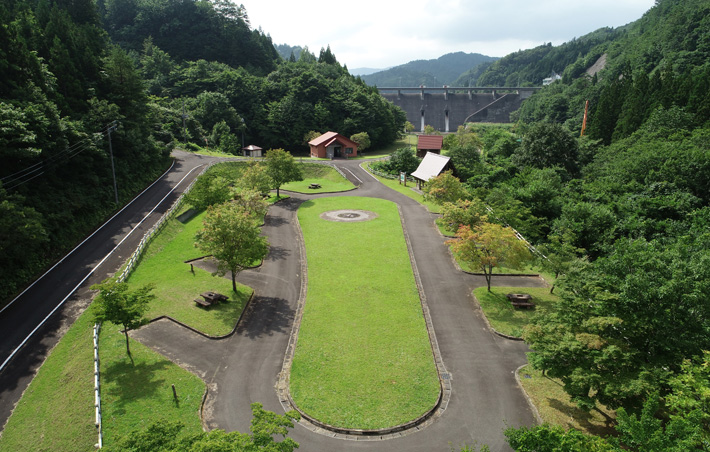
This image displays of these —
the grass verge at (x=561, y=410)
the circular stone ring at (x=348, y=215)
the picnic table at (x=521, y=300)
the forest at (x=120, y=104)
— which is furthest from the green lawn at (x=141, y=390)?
the circular stone ring at (x=348, y=215)

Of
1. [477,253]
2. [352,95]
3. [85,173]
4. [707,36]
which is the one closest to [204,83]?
[352,95]

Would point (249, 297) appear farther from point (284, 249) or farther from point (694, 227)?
point (694, 227)

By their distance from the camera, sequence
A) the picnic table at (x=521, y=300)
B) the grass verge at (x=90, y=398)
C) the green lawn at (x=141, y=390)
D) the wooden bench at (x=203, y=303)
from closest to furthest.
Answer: the grass verge at (x=90, y=398) → the green lawn at (x=141, y=390) → the wooden bench at (x=203, y=303) → the picnic table at (x=521, y=300)

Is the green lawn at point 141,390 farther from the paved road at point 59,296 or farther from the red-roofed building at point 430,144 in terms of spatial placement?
the red-roofed building at point 430,144

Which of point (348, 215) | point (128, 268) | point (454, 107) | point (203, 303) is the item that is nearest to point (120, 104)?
point (128, 268)

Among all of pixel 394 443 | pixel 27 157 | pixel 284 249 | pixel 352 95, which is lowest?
pixel 394 443

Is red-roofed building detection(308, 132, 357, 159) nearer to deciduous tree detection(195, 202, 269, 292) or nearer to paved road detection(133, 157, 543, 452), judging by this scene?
paved road detection(133, 157, 543, 452)
